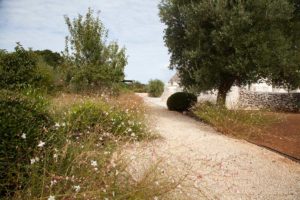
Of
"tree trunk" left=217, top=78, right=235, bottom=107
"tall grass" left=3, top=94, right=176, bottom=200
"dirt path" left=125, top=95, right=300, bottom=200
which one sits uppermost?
"tree trunk" left=217, top=78, right=235, bottom=107

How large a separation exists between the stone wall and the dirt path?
14038 millimetres

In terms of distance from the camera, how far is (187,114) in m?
21.1

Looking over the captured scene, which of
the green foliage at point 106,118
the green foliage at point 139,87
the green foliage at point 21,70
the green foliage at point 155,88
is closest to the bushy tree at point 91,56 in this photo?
the green foliage at point 21,70

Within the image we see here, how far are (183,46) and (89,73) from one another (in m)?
5.02

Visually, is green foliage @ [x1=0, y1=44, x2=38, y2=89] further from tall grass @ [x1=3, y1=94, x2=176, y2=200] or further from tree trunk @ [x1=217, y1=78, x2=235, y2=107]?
tall grass @ [x1=3, y1=94, x2=176, y2=200]

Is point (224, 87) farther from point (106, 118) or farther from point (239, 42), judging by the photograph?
point (106, 118)

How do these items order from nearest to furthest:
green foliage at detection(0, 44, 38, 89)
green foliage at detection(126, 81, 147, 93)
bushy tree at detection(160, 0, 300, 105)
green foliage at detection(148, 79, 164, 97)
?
bushy tree at detection(160, 0, 300, 105) → green foliage at detection(0, 44, 38, 89) → green foliage at detection(148, 79, 164, 97) → green foliage at detection(126, 81, 147, 93)

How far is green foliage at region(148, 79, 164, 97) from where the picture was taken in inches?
1690

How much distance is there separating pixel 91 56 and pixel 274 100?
1422 centimetres

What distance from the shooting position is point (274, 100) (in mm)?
28156

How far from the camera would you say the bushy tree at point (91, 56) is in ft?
66.4

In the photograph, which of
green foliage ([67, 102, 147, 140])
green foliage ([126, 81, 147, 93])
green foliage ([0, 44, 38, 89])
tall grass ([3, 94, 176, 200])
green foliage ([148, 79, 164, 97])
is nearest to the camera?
tall grass ([3, 94, 176, 200])

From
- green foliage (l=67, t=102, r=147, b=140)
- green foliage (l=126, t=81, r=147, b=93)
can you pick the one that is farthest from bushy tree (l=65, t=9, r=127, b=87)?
green foliage (l=126, t=81, r=147, b=93)

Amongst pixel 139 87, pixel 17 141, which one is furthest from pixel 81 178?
pixel 139 87
